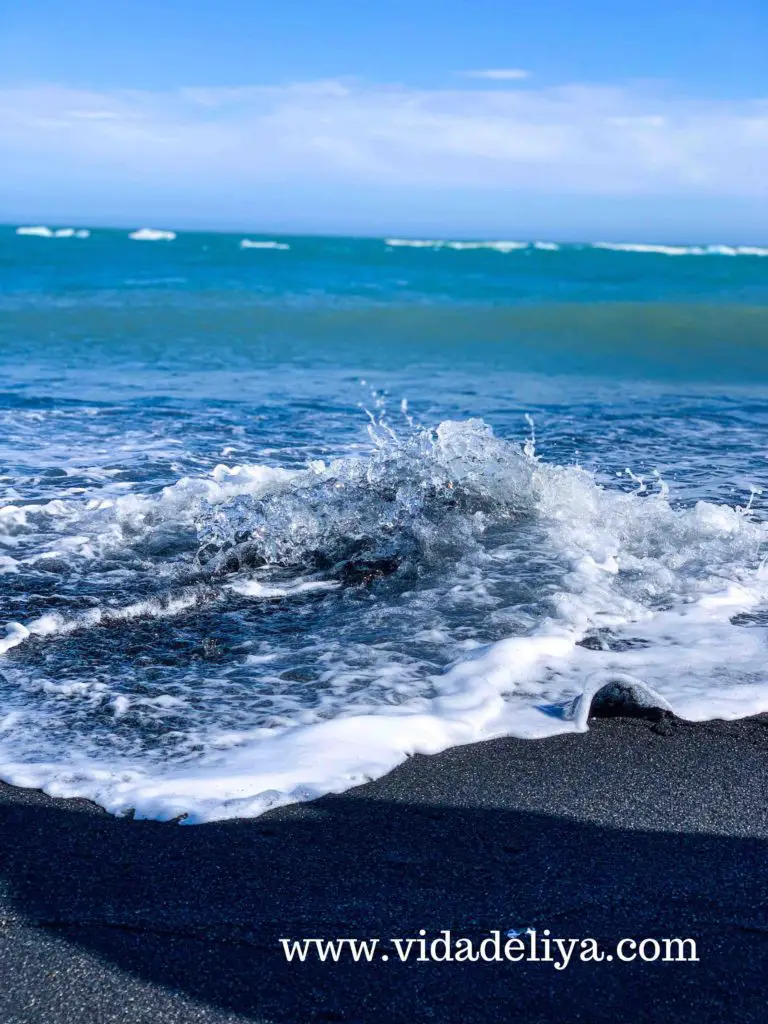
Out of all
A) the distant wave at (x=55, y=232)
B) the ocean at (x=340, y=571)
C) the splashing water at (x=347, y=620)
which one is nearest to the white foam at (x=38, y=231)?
the distant wave at (x=55, y=232)

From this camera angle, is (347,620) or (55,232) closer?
(347,620)

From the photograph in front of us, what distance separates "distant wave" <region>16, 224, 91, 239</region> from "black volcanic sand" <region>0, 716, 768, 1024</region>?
195 feet

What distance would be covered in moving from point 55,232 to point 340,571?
62700 millimetres

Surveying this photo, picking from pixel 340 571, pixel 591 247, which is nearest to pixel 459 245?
pixel 591 247

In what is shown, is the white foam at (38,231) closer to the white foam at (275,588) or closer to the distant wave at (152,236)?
the distant wave at (152,236)

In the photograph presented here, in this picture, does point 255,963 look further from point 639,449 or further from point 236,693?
point 639,449

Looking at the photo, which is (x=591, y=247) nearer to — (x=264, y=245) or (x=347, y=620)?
(x=264, y=245)

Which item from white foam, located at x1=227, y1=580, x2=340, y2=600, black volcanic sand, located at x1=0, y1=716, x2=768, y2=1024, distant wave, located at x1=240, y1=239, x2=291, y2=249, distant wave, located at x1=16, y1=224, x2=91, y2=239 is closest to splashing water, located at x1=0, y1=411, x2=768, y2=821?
white foam, located at x1=227, y1=580, x2=340, y2=600

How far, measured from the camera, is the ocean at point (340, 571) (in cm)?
340

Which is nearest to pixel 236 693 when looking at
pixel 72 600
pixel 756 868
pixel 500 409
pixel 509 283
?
pixel 72 600

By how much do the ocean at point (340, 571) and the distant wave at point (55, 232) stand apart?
163 feet

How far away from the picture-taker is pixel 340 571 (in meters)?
5.19

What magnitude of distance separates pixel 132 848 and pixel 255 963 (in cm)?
62


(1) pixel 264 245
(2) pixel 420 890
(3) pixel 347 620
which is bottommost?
(2) pixel 420 890
